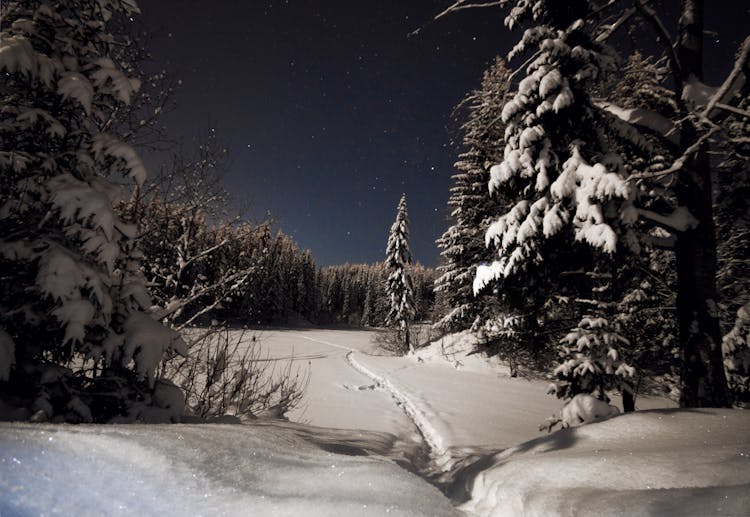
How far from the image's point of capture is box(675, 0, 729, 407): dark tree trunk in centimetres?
423

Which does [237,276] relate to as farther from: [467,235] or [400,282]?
[400,282]

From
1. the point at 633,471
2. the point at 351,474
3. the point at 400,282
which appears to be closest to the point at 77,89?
the point at 351,474

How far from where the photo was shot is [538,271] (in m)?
6.02

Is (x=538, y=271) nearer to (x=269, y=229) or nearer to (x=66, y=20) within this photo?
(x=269, y=229)

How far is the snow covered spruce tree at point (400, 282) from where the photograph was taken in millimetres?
28781

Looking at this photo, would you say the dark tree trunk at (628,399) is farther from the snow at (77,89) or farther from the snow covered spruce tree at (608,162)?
the snow at (77,89)

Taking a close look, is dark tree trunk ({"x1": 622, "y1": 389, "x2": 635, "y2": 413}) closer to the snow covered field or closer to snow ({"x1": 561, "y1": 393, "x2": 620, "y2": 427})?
snow ({"x1": 561, "y1": 393, "x2": 620, "y2": 427})

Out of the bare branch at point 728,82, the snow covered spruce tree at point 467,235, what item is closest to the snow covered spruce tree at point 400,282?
the snow covered spruce tree at point 467,235

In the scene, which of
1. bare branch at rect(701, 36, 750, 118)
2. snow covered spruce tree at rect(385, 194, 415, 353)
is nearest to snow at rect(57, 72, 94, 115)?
bare branch at rect(701, 36, 750, 118)

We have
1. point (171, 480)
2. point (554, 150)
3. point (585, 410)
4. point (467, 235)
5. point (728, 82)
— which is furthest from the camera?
point (467, 235)

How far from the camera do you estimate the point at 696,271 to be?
4.41 metres

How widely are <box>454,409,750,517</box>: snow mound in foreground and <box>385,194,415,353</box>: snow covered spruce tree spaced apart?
25.3 metres

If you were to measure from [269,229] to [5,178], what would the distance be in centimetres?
349

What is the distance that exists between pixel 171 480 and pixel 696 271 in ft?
20.1
